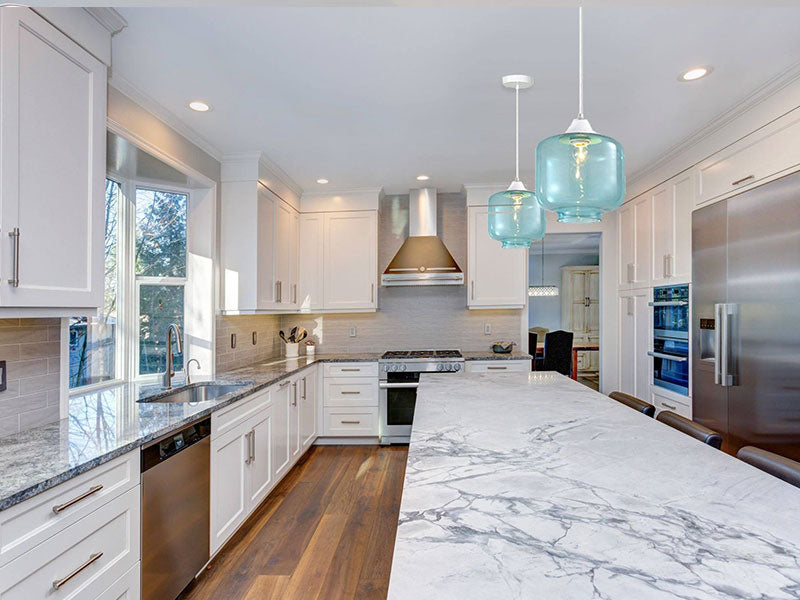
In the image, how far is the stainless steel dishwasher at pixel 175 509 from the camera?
1.80m

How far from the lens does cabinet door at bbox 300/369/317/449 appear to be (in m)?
3.94

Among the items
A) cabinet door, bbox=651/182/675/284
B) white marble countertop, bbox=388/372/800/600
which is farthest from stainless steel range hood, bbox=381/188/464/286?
white marble countertop, bbox=388/372/800/600

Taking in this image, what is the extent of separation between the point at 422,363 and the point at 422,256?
1068 mm

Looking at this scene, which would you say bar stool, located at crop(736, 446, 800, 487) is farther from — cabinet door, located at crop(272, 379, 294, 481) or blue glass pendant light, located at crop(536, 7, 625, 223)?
cabinet door, located at crop(272, 379, 294, 481)

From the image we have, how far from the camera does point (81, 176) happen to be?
1729 millimetres

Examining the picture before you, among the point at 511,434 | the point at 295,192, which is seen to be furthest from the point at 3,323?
the point at 295,192

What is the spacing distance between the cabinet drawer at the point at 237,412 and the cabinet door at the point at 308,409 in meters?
0.87

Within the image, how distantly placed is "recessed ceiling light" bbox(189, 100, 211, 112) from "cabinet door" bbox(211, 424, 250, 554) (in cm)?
184

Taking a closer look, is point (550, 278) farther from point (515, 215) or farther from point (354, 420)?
point (515, 215)

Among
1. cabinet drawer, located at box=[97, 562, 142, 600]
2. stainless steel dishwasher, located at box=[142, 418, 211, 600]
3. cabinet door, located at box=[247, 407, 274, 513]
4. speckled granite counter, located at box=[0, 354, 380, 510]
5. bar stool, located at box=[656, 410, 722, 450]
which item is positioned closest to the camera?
speckled granite counter, located at box=[0, 354, 380, 510]

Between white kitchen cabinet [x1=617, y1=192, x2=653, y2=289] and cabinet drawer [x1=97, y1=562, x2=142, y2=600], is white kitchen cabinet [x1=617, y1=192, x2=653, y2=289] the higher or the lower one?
the higher one

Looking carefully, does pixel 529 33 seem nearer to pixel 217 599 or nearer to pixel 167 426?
pixel 167 426

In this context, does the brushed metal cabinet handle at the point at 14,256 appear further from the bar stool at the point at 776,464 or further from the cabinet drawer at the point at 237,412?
the bar stool at the point at 776,464

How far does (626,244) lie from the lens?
443 centimetres
